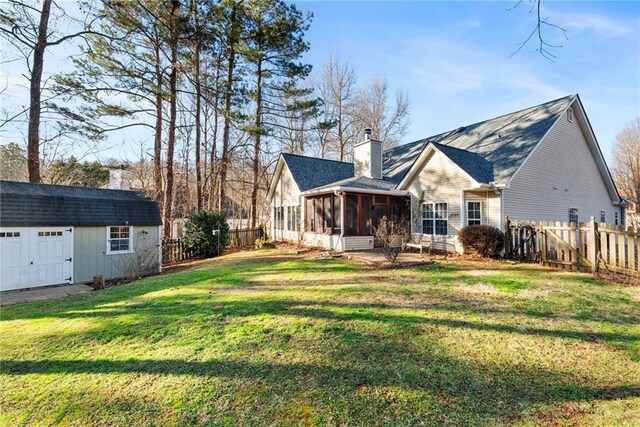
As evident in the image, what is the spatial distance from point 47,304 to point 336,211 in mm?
10392

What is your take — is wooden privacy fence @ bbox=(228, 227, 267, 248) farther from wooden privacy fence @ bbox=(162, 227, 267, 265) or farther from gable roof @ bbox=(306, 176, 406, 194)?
gable roof @ bbox=(306, 176, 406, 194)

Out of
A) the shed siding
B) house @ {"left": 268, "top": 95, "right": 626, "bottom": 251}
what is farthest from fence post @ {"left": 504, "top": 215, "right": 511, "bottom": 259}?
the shed siding

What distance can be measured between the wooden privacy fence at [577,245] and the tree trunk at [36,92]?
62.7 ft

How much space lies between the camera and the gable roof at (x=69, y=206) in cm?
1001

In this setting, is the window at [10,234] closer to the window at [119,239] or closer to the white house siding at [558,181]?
the window at [119,239]

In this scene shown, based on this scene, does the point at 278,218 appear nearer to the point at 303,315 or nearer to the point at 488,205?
the point at 488,205

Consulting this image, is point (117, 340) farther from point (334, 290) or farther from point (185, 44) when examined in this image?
point (185, 44)

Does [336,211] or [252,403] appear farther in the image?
[336,211]

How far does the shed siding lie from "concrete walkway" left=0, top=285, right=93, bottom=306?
36.4 inches

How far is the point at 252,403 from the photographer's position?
301 cm

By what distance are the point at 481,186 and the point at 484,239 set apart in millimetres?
2053

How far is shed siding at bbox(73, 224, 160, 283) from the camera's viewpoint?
450 inches

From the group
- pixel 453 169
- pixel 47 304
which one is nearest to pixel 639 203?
pixel 453 169

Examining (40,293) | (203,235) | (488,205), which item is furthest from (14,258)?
(488,205)
